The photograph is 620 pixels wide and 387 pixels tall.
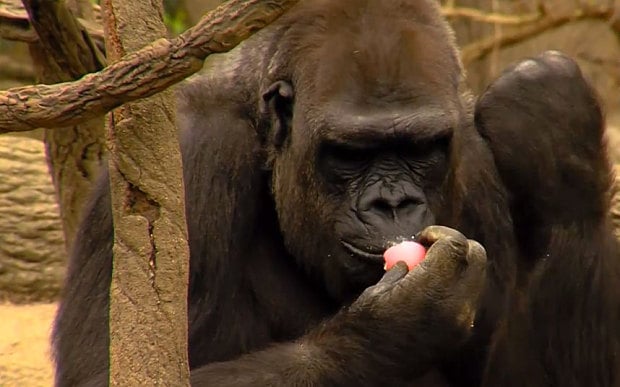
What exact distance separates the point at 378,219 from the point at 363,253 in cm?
10

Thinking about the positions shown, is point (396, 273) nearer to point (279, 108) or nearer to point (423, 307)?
point (423, 307)

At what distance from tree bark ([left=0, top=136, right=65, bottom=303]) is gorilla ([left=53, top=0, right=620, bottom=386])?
2.63 meters

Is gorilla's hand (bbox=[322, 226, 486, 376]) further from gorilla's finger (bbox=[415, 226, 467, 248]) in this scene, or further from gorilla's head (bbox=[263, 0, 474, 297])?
gorilla's head (bbox=[263, 0, 474, 297])

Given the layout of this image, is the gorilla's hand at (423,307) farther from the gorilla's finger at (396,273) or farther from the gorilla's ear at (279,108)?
the gorilla's ear at (279,108)

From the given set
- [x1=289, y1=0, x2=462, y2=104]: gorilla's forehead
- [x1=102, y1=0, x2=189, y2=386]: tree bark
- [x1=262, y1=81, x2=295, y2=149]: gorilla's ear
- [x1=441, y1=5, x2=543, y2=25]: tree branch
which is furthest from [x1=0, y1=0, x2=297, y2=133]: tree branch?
[x1=441, y1=5, x2=543, y2=25]: tree branch

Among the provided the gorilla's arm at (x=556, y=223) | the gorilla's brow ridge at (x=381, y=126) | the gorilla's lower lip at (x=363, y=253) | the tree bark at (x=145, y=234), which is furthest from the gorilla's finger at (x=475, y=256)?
the tree bark at (x=145, y=234)

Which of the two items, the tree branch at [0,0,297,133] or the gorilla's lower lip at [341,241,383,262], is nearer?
the tree branch at [0,0,297,133]

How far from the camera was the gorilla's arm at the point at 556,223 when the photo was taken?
4.31 m

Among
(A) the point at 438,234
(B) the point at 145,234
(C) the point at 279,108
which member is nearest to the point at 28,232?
(C) the point at 279,108

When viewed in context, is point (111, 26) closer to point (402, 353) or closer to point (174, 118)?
point (174, 118)

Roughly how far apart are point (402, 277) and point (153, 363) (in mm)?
1037

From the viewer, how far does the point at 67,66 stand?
4.41 m

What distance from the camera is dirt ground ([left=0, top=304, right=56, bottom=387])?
5371 mm

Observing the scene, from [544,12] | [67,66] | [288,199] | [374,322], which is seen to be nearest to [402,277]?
[374,322]
